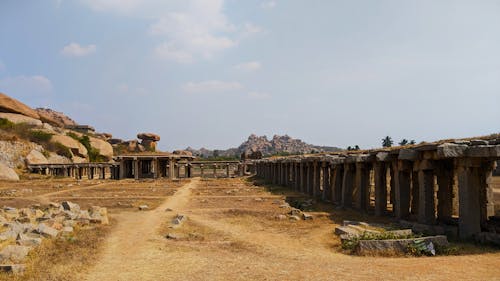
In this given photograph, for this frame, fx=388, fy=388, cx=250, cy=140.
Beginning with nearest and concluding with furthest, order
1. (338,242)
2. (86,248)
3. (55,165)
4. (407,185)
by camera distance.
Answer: (86,248), (338,242), (407,185), (55,165)

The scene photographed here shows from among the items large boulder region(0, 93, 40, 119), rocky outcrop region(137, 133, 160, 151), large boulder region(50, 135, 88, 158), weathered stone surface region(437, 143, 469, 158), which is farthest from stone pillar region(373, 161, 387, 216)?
rocky outcrop region(137, 133, 160, 151)

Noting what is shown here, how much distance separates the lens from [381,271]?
327 inches

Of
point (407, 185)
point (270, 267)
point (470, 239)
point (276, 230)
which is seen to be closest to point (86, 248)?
point (270, 267)

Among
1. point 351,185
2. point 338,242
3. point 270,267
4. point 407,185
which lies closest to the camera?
point 270,267

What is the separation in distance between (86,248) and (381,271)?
7.94 meters

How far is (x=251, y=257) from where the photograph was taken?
1004cm

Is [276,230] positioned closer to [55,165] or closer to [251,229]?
[251,229]

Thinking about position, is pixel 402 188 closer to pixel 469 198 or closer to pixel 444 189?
pixel 444 189

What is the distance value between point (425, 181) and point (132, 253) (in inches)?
411

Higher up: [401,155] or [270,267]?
[401,155]

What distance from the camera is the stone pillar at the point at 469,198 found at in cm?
1171

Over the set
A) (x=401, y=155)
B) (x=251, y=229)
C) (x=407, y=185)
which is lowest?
(x=251, y=229)

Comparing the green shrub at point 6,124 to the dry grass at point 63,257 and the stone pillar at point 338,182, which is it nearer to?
the stone pillar at point 338,182

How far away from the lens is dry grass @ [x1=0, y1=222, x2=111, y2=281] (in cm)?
835
